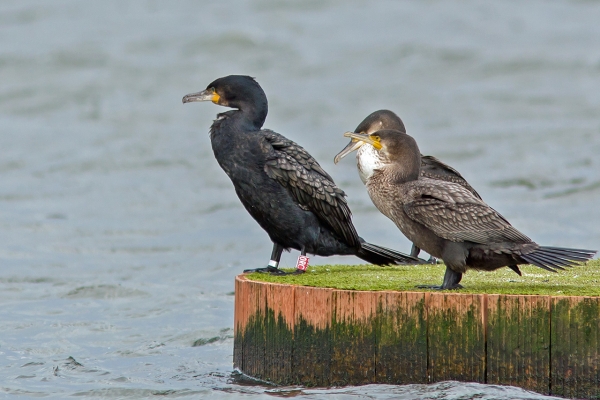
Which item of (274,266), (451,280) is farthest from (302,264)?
(451,280)

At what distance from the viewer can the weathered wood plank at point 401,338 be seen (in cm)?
570

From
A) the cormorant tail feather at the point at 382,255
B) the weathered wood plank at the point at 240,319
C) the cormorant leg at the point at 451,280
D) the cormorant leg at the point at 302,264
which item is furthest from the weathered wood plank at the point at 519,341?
the cormorant tail feather at the point at 382,255

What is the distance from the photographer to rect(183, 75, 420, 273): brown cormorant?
7.32 meters

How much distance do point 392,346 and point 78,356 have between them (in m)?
4.34

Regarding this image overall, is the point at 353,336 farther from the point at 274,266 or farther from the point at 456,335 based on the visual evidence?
the point at 274,266

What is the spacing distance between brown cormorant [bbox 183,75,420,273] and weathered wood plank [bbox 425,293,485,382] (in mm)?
1808

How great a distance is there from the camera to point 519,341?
555 cm

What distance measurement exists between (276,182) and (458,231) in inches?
66.8

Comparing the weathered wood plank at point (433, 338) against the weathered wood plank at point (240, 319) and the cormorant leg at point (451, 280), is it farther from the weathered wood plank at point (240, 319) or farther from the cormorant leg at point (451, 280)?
the cormorant leg at point (451, 280)

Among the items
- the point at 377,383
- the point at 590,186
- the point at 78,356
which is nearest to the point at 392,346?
the point at 377,383

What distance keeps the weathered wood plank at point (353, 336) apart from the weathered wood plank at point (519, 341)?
0.69 meters

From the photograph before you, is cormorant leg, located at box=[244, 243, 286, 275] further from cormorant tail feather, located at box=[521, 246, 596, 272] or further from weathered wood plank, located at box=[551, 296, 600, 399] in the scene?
weathered wood plank, located at box=[551, 296, 600, 399]

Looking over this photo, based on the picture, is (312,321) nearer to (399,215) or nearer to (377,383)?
(377,383)

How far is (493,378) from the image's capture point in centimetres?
561
